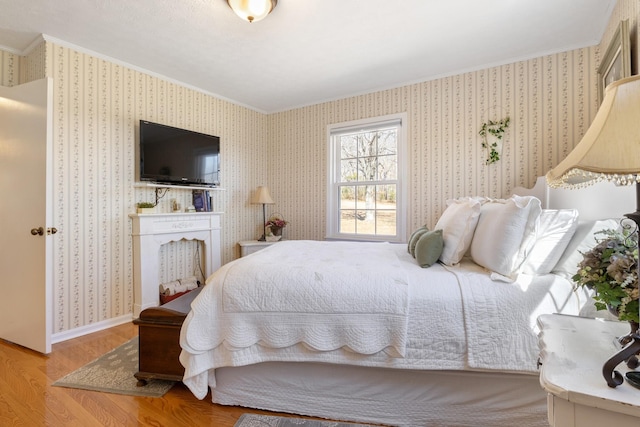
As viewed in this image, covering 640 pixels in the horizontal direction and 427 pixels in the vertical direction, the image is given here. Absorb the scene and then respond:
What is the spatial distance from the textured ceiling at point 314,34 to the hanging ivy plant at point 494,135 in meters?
0.60

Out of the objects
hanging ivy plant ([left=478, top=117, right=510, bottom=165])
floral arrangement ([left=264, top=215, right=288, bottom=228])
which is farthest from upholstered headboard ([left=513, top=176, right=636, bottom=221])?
floral arrangement ([left=264, top=215, right=288, bottom=228])

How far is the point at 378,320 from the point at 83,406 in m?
1.75

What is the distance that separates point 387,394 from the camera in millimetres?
1542

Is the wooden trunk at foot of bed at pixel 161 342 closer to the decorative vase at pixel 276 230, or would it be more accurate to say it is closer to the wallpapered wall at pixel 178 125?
the wallpapered wall at pixel 178 125

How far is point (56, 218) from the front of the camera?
2.53 m

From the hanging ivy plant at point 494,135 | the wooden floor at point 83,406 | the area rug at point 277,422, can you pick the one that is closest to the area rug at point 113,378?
the wooden floor at point 83,406

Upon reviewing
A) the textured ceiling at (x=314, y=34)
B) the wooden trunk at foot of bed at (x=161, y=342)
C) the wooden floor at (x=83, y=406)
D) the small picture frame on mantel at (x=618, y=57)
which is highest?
the textured ceiling at (x=314, y=34)

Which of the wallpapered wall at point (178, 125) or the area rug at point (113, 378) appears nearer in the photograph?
the area rug at point (113, 378)

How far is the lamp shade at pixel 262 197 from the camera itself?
412 centimetres

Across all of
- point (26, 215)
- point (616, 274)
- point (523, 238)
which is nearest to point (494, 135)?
point (523, 238)

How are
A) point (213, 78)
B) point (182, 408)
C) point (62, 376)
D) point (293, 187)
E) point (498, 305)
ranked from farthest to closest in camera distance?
point (293, 187), point (213, 78), point (62, 376), point (182, 408), point (498, 305)

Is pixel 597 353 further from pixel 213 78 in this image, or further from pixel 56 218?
pixel 213 78

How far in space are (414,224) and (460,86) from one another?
1.57 m

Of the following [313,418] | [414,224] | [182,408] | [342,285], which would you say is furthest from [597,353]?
[414,224]
